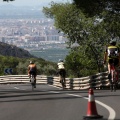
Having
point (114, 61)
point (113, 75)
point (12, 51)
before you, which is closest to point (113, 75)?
point (113, 75)

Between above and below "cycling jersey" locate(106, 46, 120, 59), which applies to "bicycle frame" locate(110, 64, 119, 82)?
below

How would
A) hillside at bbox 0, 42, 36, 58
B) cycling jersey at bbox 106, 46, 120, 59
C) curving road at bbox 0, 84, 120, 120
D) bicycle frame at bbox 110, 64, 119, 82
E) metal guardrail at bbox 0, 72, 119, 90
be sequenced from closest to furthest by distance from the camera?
curving road at bbox 0, 84, 120, 120 < cycling jersey at bbox 106, 46, 120, 59 < bicycle frame at bbox 110, 64, 119, 82 < metal guardrail at bbox 0, 72, 119, 90 < hillside at bbox 0, 42, 36, 58

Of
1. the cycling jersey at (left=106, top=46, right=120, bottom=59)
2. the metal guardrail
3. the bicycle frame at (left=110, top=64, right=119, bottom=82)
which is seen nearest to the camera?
the cycling jersey at (left=106, top=46, right=120, bottom=59)

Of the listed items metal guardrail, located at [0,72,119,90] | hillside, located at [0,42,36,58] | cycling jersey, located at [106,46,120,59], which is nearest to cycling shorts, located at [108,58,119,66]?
cycling jersey, located at [106,46,120,59]

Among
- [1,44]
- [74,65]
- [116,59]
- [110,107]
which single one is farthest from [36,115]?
[1,44]

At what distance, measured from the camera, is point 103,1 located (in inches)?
1441

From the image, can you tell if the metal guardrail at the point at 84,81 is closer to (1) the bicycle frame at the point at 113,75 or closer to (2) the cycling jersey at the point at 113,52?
(1) the bicycle frame at the point at 113,75

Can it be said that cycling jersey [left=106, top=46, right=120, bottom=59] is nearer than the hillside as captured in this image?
Yes

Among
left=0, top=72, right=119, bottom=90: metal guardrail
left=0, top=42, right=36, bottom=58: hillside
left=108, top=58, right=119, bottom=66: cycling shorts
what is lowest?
left=0, top=72, right=119, bottom=90: metal guardrail

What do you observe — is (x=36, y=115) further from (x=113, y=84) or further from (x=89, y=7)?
(x=89, y=7)

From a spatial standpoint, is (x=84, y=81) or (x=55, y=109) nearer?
(x=55, y=109)

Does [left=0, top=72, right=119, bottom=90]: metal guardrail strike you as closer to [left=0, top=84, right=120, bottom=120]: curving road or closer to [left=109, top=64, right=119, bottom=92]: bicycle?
[left=109, top=64, right=119, bottom=92]: bicycle

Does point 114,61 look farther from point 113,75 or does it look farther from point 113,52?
point 113,75

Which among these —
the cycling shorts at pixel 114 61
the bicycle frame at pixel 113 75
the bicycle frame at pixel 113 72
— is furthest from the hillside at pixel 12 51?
the cycling shorts at pixel 114 61
